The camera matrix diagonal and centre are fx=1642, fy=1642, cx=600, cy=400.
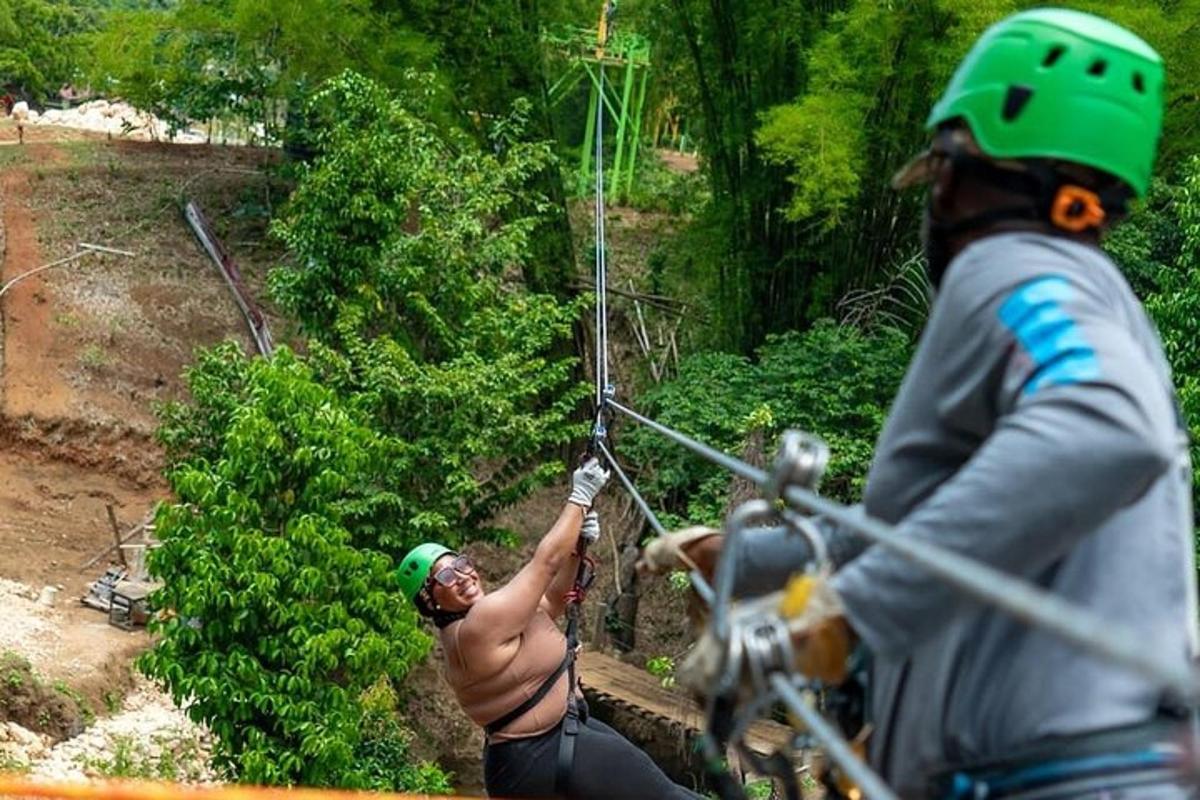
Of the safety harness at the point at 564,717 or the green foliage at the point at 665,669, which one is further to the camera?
the green foliage at the point at 665,669

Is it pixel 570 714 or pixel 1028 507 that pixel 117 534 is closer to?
pixel 570 714

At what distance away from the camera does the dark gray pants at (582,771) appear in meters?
5.05

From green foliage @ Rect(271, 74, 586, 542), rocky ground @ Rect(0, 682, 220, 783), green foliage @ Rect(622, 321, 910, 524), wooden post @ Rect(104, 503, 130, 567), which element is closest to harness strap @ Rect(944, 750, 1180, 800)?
rocky ground @ Rect(0, 682, 220, 783)

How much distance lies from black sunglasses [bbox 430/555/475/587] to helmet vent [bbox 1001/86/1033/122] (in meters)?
3.64

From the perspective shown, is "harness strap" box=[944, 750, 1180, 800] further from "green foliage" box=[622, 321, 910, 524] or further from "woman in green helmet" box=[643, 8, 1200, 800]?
"green foliage" box=[622, 321, 910, 524]

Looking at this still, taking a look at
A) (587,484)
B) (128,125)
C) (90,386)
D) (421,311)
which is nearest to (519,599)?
(587,484)

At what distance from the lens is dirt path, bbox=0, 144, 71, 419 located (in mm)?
15422

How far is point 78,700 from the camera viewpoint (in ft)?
33.2

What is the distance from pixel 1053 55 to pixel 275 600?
245 inches

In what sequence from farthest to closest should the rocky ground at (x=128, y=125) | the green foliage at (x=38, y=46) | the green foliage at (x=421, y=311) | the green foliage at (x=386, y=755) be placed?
1. the green foliage at (x=38, y=46)
2. the rocky ground at (x=128, y=125)
3. the green foliage at (x=421, y=311)
4. the green foliage at (x=386, y=755)

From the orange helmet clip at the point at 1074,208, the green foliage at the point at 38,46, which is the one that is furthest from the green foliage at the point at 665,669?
the green foliage at the point at 38,46

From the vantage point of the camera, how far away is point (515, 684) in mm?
5051

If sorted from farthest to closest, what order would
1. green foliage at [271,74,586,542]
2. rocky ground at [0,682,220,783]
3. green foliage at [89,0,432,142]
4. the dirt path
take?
the dirt path, green foliage at [89,0,432,142], green foliage at [271,74,586,542], rocky ground at [0,682,220,783]

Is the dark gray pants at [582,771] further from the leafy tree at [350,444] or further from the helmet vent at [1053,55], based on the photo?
the helmet vent at [1053,55]
